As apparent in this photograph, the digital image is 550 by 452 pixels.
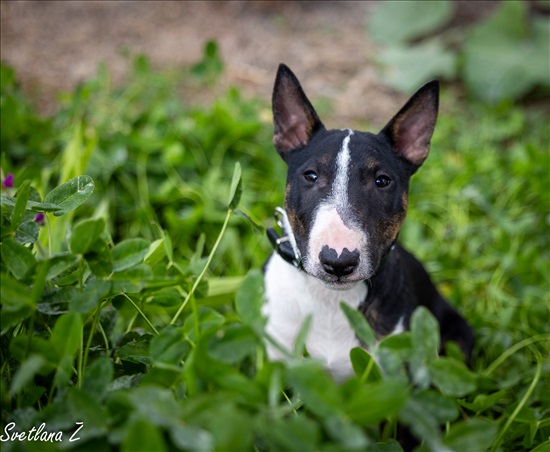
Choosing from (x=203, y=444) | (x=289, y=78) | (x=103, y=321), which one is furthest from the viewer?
(x=289, y=78)

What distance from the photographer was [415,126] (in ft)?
8.42

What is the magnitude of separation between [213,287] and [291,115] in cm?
102

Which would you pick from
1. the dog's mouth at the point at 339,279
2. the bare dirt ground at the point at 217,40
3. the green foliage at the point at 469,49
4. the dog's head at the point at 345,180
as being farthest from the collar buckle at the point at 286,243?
the green foliage at the point at 469,49

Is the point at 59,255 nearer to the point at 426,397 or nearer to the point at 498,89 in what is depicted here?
the point at 426,397

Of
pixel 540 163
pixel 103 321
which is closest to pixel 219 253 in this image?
pixel 103 321

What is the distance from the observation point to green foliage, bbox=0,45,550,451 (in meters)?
1.34

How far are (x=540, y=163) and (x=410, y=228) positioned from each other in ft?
2.90

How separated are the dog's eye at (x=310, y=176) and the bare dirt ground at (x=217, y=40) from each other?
109 inches

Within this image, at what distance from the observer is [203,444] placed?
123 centimetres

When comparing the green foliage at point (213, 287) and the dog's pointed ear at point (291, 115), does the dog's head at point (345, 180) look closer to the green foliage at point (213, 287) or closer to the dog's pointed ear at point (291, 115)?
the dog's pointed ear at point (291, 115)

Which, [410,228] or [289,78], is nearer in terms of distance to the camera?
[289,78]
